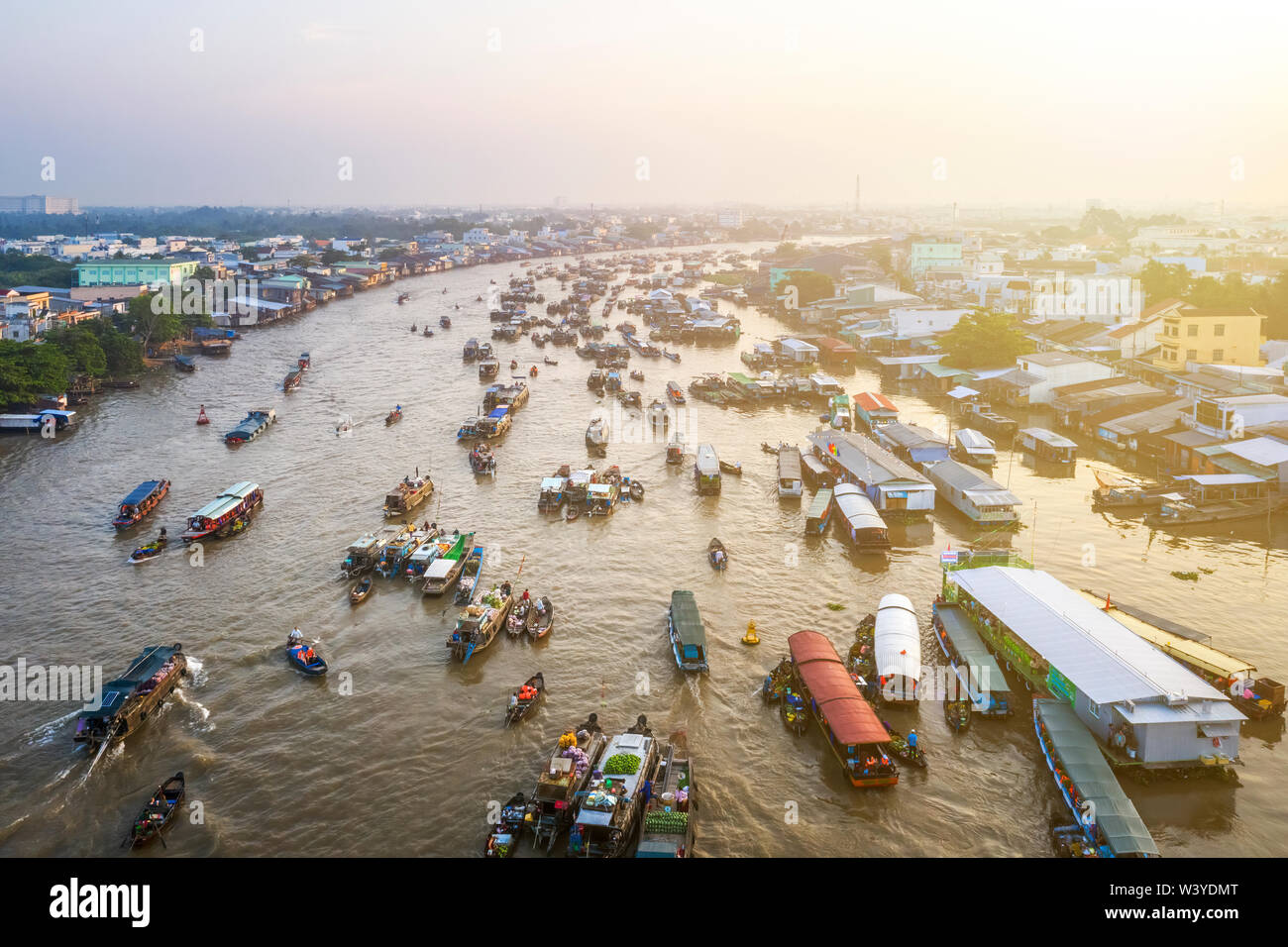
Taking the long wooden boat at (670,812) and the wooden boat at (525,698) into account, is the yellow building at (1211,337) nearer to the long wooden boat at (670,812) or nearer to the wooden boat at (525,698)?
the wooden boat at (525,698)

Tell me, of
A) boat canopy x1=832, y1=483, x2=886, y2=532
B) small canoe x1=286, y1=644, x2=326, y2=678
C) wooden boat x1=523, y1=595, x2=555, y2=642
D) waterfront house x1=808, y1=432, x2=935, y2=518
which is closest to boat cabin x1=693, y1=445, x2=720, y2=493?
boat canopy x1=832, y1=483, x2=886, y2=532

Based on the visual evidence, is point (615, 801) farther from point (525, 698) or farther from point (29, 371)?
point (29, 371)

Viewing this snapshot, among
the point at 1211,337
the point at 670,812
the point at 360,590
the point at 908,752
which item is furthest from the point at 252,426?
the point at 1211,337

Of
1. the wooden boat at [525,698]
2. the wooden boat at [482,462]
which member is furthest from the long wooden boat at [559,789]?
the wooden boat at [482,462]

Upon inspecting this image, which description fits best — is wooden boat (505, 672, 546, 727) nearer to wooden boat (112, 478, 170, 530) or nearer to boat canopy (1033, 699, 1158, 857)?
boat canopy (1033, 699, 1158, 857)

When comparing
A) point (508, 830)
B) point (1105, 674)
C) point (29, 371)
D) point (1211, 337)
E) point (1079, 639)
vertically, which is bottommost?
point (508, 830)
